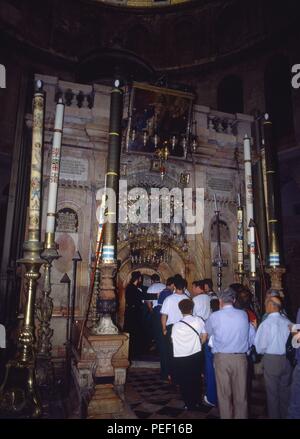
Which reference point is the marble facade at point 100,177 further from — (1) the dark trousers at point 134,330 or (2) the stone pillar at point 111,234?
(2) the stone pillar at point 111,234

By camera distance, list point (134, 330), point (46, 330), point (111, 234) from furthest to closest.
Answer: point (134, 330) < point (46, 330) < point (111, 234)

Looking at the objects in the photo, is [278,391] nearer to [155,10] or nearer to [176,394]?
[176,394]

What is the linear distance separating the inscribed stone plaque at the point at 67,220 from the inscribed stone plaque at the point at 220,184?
473 centimetres

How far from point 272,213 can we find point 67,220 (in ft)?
19.9

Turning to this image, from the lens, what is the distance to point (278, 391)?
4.41 meters

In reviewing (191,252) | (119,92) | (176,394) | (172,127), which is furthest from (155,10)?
(176,394)

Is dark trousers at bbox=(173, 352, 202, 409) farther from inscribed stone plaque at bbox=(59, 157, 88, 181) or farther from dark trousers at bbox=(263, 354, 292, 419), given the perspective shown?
inscribed stone plaque at bbox=(59, 157, 88, 181)

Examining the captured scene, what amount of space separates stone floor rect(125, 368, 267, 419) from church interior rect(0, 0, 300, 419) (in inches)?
1.5

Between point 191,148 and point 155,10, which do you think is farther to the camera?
point 155,10

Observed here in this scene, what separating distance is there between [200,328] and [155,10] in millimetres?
16013

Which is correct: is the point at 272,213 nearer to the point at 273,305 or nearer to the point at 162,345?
the point at 162,345

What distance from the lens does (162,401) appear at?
562 centimetres

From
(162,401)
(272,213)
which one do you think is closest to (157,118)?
(272,213)

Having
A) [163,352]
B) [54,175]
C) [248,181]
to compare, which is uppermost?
[248,181]
